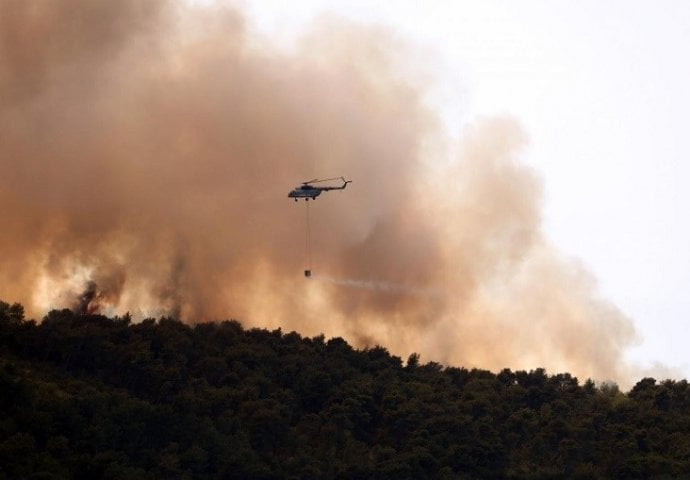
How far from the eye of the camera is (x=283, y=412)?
125 m

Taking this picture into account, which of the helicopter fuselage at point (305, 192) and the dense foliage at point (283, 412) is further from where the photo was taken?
Result: the helicopter fuselage at point (305, 192)

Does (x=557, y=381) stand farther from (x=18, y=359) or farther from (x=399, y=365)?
(x=18, y=359)

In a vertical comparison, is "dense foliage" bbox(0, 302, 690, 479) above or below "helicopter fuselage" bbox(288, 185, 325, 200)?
below

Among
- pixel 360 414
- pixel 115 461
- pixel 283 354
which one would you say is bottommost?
pixel 115 461

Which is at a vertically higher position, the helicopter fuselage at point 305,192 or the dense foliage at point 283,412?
the helicopter fuselage at point 305,192

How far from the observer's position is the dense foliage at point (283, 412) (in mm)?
105688

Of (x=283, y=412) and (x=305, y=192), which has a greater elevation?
(x=305, y=192)

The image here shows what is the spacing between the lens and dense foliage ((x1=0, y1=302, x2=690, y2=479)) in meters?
106

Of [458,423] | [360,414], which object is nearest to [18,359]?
[360,414]

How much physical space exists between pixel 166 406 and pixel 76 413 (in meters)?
10.4

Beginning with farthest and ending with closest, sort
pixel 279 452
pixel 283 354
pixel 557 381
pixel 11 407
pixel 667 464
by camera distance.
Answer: pixel 557 381 → pixel 283 354 → pixel 667 464 → pixel 279 452 → pixel 11 407

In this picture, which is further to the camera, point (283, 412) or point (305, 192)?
point (305, 192)

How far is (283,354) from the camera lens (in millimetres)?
142625

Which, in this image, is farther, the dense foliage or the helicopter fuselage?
the helicopter fuselage
